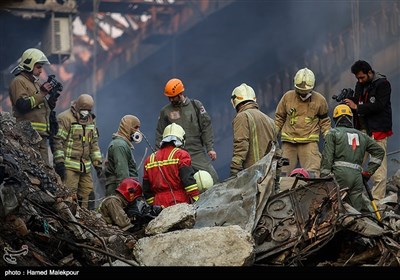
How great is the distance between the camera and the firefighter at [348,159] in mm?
16531

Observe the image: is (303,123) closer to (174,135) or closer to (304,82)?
(304,82)

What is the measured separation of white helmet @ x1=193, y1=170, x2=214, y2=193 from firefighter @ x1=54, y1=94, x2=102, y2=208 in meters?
1.64

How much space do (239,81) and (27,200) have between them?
2682 cm

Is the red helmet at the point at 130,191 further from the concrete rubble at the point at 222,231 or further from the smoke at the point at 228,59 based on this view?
the smoke at the point at 228,59

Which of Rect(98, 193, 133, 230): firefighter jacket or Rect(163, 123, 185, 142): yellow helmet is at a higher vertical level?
Rect(163, 123, 185, 142): yellow helmet

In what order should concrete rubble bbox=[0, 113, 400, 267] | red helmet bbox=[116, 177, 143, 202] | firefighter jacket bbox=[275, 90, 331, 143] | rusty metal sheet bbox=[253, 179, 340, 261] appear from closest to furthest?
concrete rubble bbox=[0, 113, 400, 267]
rusty metal sheet bbox=[253, 179, 340, 261]
red helmet bbox=[116, 177, 143, 202]
firefighter jacket bbox=[275, 90, 331, 143]

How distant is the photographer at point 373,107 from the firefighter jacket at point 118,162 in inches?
106

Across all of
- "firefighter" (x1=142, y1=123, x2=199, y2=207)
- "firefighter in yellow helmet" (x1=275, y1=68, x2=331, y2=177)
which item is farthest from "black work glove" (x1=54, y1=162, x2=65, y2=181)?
"firefighter in yellow helmet" (x1=275, y1=68, x2=331, y2=177)

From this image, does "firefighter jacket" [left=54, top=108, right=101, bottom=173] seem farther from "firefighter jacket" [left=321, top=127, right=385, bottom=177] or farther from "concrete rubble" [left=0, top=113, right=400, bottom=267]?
"firefighter jacket" [left=321, top=127, right=385, bottom=177]

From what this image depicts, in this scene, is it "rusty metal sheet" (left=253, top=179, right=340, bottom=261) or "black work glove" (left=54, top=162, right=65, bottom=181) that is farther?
"black work glove" (left=54, top=162, right=65, bottom=181)

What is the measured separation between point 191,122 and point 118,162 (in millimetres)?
1166

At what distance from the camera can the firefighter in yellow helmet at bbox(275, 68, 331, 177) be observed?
59.4 ft

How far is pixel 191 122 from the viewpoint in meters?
18.2

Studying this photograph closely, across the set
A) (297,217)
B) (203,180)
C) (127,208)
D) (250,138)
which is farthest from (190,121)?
(297,217)
